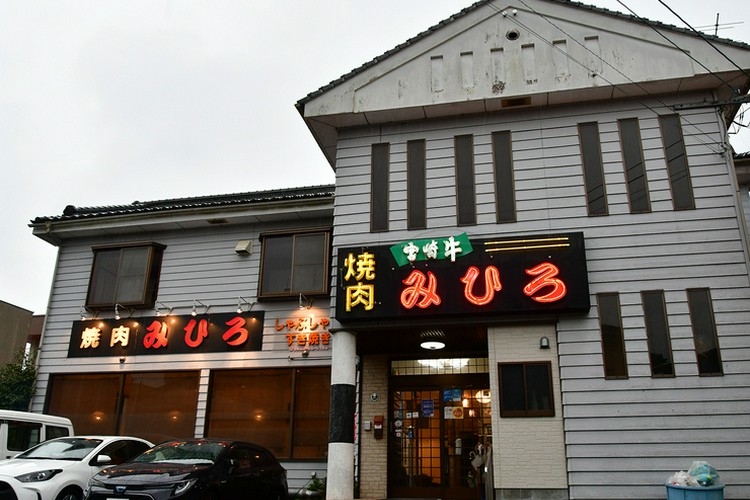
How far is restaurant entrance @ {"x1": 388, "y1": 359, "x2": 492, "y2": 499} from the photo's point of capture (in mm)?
14594

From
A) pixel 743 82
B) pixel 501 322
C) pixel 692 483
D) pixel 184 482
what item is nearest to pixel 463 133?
pixel 501 322

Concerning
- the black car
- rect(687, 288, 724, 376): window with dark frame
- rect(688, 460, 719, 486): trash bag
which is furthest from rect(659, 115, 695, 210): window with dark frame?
the black car

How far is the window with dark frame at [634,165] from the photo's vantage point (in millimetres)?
13016

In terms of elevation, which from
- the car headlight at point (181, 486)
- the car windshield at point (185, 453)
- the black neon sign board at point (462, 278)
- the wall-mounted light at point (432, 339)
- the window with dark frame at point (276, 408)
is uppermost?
the black neon sign board at point (462, 278)

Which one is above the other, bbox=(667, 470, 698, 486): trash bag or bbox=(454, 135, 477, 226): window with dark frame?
bbox=(454, 135, 477, 226): window with dark frame

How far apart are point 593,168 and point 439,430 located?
6.92 m

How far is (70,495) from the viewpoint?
1089 centimetres

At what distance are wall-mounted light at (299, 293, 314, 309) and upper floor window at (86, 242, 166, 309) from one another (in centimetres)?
433

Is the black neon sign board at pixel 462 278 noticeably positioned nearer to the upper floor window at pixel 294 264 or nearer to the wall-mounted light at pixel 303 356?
the upper floor window at pixel 294 264

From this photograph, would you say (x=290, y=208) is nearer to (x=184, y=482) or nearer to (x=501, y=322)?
(x=501, y=322)

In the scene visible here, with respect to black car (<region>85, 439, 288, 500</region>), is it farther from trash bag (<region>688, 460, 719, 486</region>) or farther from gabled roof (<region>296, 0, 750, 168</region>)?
gabled roof (<region>296, 0, 750, 168</region>)

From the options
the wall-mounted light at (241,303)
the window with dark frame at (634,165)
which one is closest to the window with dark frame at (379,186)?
the wall-mounted light at (241,303)

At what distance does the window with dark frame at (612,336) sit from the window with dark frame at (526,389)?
1.11m

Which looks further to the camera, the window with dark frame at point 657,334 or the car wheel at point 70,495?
the window with dark frame at point 657,334
